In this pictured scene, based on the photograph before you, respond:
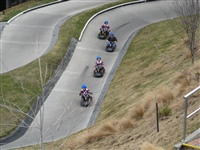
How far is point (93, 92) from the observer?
1101 inches

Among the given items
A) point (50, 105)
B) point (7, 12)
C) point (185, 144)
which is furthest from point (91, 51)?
point (185, 144)

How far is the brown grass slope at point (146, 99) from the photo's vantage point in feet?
47.6

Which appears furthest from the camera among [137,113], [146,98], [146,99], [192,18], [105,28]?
[105,28]

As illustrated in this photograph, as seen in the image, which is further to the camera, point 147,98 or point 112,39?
point 112,39

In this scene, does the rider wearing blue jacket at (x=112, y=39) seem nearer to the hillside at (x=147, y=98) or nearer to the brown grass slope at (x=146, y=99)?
the brown grass slope at (x=146, y=99)

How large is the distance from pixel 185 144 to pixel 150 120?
4893 mm

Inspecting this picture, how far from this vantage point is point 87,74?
30281 millimetres

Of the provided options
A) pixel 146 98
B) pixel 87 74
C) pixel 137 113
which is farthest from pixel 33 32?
pixel 137 113

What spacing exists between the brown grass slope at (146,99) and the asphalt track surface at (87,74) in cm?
69

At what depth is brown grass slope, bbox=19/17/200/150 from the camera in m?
14.5

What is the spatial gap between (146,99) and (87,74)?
11.4 meters

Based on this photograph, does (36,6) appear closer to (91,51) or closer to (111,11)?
(111,11)

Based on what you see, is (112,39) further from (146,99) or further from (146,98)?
(146,99)

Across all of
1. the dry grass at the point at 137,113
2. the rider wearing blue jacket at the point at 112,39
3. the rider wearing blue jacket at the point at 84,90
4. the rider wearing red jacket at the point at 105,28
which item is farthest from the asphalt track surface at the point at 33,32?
the dry grass at the point at 137,113
